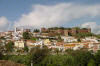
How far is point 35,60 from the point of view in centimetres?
1252

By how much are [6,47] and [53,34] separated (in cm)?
1999

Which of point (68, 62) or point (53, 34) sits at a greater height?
point (53, 34)

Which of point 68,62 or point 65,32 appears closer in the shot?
point 68,62

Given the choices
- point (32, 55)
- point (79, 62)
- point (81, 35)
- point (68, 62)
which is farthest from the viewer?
point (81, 35)

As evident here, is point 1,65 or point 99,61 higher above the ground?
point 1,65

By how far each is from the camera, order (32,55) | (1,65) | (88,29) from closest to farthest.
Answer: (1,65), (32,55), (88,29)

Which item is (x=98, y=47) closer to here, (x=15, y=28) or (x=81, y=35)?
(x=81, y=35)

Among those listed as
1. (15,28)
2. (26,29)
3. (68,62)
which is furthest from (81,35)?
(68,62)

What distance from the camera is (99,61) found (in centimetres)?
1538

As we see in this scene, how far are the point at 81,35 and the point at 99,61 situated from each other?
114 ft

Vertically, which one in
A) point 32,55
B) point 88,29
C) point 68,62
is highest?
point 88,29

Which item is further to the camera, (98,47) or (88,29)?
(88,29)

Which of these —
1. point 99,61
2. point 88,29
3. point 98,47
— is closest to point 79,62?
point 99,61

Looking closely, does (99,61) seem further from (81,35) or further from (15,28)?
(15,28)
